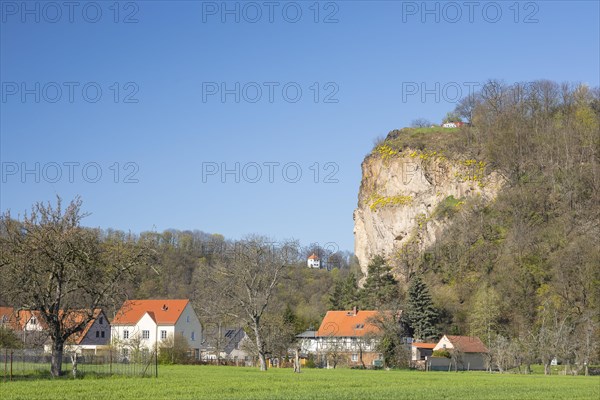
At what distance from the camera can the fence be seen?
39.3 metres

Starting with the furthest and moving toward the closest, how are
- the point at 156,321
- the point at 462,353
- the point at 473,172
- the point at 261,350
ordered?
the point at 473,172
the point at 156,321
the point at 462,353
the point at 261,350

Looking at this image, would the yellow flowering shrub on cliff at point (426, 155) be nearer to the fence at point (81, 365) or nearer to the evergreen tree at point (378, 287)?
the evergreen tree at point (378, 287)

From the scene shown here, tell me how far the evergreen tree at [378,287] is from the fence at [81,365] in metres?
61.3

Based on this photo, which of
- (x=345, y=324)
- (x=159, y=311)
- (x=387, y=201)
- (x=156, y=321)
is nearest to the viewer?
(x=156, y=321)

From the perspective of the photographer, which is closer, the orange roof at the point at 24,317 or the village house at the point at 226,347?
the orange roof at the point at 24,317

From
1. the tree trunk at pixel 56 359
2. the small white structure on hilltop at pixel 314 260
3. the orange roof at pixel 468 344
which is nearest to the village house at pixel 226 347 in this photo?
the orange roof at pixel 468 344

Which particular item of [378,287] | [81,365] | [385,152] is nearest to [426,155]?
[385,152]

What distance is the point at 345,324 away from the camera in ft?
319

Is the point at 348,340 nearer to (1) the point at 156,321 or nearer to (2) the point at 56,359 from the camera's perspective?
(1) the point at 156,321

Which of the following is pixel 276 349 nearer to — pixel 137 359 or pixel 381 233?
pixel 137 359

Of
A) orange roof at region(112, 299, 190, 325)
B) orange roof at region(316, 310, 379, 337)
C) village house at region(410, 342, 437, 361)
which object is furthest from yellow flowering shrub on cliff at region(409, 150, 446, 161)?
orange roof at region(112, 299, 190, 325)

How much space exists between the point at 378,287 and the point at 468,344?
79.4 feet

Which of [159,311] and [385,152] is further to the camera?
[385,152]

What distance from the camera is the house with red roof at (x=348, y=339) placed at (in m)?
83.6
